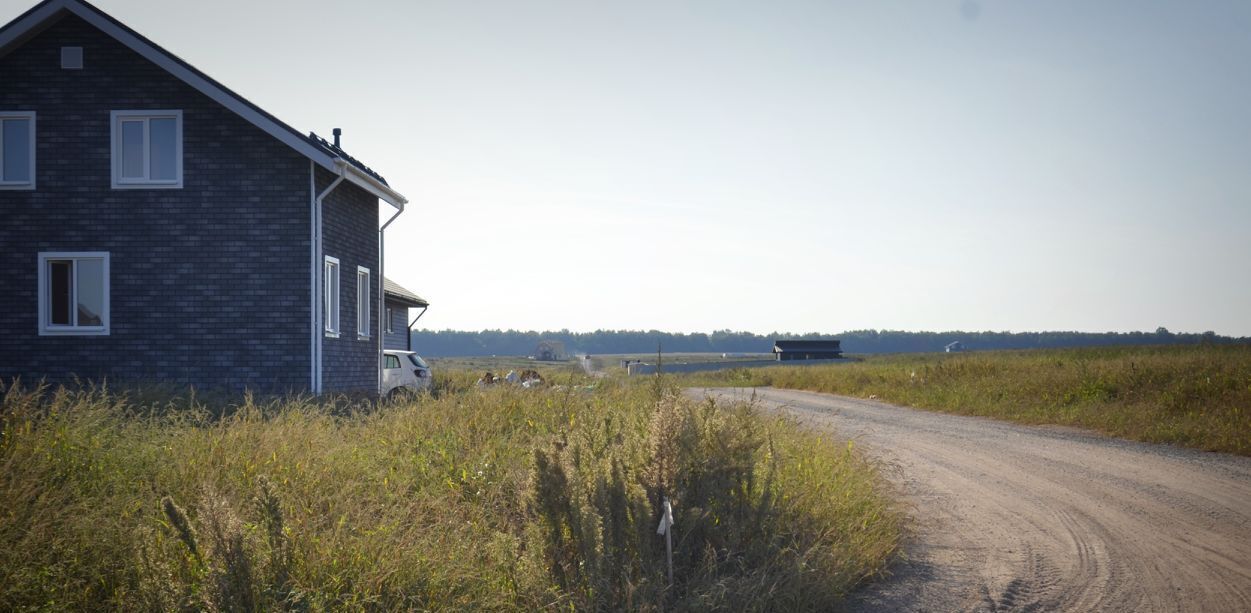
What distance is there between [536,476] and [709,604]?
4.30ft

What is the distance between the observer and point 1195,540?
276 inches

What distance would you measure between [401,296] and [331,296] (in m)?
10.3

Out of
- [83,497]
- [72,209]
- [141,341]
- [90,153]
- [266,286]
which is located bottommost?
[83,497]

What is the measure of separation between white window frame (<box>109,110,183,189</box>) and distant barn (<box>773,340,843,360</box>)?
62.5 m

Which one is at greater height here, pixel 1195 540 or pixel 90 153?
pixel 90 153

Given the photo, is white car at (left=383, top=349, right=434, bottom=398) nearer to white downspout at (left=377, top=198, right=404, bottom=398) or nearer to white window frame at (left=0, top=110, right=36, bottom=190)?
white downspout at (left=377, top=198, right=404, bottom=398)

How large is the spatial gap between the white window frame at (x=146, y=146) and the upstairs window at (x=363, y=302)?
179 inches

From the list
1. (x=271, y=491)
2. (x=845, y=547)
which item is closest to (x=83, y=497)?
(x=271, y=491)

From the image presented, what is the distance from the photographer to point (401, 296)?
2889cm

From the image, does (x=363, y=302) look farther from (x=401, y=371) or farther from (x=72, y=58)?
(x=72, y=58)

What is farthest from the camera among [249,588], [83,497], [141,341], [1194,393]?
[141,341]

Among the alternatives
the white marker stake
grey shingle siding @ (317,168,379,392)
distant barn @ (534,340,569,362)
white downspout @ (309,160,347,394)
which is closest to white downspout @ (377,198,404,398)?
grey shingle siding @ (317,168,379,392)

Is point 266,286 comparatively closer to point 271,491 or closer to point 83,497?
point 83,497

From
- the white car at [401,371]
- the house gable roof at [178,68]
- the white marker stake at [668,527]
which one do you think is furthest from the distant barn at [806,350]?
the white marker stake at [668,527]
